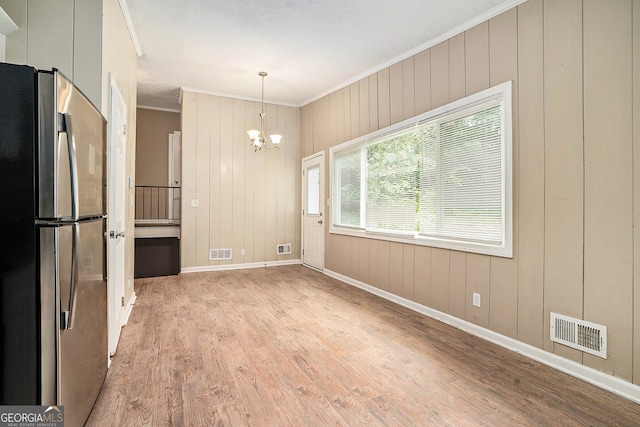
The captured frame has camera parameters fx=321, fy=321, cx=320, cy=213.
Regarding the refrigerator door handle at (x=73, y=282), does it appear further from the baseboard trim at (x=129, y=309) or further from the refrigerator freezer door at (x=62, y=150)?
the baseboard trim at (x=129, y=309)

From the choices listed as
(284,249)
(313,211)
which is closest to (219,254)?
(284,249)

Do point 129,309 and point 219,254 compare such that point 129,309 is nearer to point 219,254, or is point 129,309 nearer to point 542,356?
point 219,254

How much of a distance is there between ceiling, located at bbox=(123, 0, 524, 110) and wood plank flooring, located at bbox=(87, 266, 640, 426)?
3077mm

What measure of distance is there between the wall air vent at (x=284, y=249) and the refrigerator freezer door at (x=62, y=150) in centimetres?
486

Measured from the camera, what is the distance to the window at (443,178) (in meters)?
2.91

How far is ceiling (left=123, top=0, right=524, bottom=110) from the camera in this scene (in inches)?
123

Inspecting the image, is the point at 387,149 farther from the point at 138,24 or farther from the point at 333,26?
the point at 138,24

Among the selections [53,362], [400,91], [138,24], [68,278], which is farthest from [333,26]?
[53,362]

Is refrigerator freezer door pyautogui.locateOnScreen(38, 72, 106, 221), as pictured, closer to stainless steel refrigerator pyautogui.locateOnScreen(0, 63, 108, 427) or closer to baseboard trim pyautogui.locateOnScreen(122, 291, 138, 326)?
stainless steel refrigerator pyautogui.locateOnScreen(0, 63, 108, 427)

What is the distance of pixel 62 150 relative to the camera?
1352 millimetres

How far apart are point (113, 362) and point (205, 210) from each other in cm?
362

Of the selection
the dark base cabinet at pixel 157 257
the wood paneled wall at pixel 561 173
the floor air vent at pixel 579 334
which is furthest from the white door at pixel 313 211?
the floor air vent at pixel 579 334

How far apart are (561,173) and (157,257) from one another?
5708mm

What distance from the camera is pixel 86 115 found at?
1.64 meters
